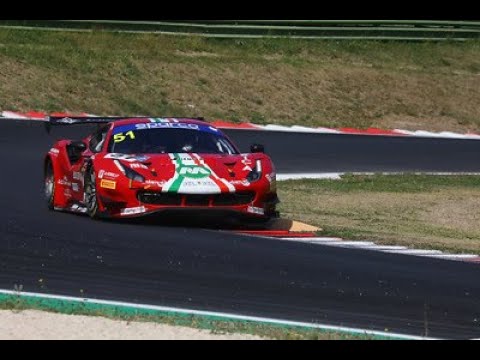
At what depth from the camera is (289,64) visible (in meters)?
34.9

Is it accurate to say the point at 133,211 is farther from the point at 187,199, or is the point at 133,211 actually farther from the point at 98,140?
the point at 98,140

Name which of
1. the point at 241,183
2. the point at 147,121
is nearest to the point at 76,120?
the point at 147,121

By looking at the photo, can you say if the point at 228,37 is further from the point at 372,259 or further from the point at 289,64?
the point at 372,259

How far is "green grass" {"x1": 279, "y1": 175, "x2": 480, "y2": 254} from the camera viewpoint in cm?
1562

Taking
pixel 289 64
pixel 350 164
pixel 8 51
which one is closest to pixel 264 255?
pixel 350 164

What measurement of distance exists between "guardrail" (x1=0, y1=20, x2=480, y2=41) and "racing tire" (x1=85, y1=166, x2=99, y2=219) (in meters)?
19.1

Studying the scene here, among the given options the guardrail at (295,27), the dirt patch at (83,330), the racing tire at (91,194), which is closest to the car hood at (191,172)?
the racing tire at (91,194)

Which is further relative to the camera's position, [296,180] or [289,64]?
[289,64]

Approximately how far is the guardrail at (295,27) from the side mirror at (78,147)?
17951mm

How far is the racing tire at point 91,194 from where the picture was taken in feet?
50.9

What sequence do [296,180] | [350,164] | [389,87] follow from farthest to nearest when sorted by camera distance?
[389,87] < [350,164] < [296,180]

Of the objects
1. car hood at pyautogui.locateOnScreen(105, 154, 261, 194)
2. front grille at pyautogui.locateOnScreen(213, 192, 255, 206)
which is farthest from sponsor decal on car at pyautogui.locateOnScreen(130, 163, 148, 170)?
front grille at pyautogui.locateOnScreen(213, 192, 255, 206)

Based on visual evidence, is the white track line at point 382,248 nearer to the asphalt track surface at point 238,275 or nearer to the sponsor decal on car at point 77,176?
the asphalt track surface at point 238,275
